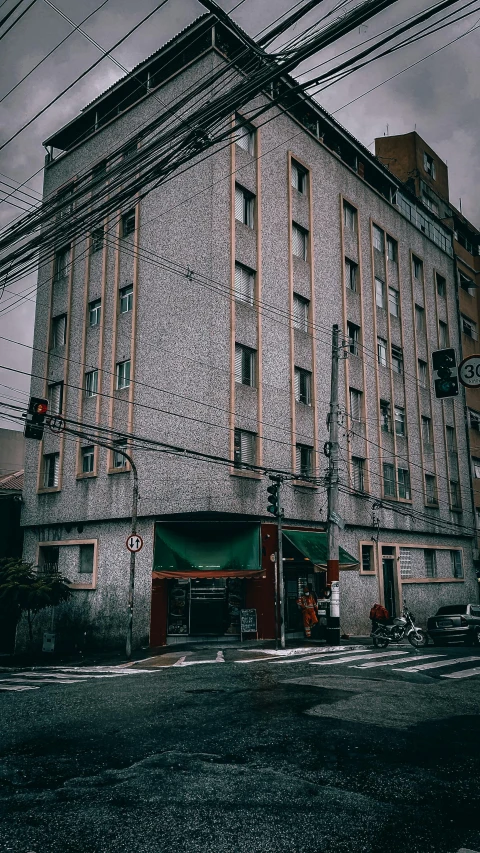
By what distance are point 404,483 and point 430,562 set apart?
5.57 metres

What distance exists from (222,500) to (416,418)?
1879cm

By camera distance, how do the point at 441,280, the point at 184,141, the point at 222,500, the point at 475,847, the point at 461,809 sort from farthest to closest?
the point at 441,280, the point at 222,500, the point at 184,141, the point at 461,809, the point at 475,847

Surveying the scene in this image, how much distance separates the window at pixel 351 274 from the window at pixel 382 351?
3.39 m

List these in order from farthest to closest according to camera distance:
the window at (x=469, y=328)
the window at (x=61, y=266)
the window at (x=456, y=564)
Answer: the window at (x=469, y=328)
the window at (x=456, y=564)
the window at (x=61, y=266)

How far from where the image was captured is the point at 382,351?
35281 millimetres

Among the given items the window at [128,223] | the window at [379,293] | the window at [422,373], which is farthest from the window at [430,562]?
the window at [128,223]

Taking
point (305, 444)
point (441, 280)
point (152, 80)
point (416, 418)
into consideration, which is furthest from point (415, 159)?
point (305, 444)

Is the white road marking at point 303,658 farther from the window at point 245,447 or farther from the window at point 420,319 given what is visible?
the window at point 420,319

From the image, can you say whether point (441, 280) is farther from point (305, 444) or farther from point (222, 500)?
point (222, 500)

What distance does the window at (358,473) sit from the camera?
103 ft

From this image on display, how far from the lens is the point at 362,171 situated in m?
37.0

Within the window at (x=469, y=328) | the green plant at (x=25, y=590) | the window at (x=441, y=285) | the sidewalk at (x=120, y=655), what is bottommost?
the sidewalk at (x=120, y=655)

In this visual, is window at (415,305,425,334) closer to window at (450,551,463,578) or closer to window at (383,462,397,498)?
window at (383,462,397,498)

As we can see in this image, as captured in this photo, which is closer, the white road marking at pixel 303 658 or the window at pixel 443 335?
the white road marking at pixel 303 658
